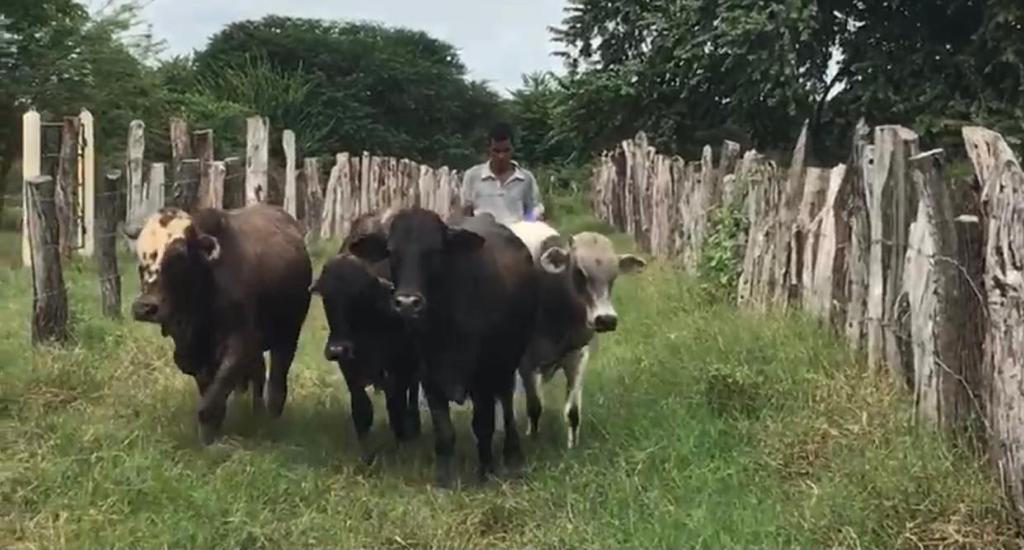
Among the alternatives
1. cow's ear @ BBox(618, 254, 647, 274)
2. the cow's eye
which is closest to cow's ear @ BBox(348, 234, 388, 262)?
the cow's eye

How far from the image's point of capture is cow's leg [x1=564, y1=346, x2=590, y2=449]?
7867 millimetres

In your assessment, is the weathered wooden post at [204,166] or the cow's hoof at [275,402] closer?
the cow's hoof at [275,402]

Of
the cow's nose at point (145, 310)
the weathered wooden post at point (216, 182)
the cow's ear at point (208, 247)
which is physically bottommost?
the cow's nose at point (145, 310)

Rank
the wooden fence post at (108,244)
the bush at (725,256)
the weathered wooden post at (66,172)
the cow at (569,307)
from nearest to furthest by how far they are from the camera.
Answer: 1. the cow at (569,307)
2. the wooden fence post at (108,244)
3. the bush at (725,256)
4. the weathered wooden post at (66,172)

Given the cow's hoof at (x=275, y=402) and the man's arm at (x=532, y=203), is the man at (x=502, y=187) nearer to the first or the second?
the man's arm at (x=532, y=203)

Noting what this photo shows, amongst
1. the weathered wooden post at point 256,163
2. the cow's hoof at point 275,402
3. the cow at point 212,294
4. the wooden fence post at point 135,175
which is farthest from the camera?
the wooden fence post at point 135,175

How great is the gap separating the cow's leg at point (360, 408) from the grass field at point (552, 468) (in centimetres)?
9

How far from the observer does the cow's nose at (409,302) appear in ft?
21.9

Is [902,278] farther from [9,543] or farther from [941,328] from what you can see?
[9,543]

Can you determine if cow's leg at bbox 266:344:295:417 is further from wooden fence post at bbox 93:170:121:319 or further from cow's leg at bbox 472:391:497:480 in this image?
wooden fence post at bbox 93:170:121:319

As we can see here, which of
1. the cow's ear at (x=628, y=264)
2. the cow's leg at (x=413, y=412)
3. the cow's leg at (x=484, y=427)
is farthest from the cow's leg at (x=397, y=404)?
the cow's ear at (x=628, y=264)

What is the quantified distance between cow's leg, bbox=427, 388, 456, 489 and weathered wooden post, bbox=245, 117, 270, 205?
6373mm

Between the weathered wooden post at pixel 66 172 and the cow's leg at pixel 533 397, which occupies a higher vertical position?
the weathered wooden post at pixel 66 172

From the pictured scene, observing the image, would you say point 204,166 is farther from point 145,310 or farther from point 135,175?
point 145,310
